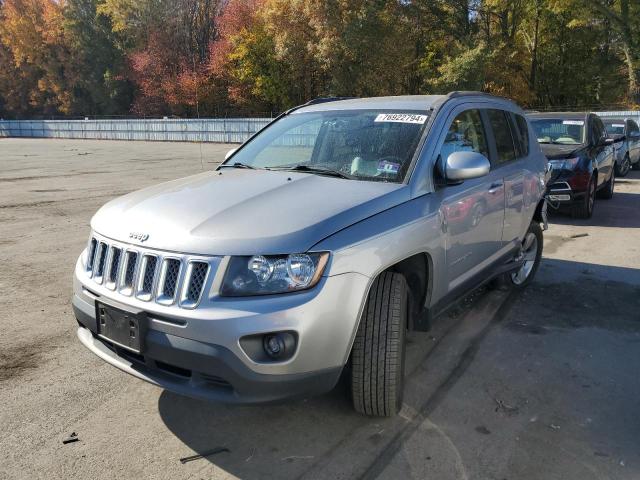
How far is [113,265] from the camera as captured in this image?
2.90 meters

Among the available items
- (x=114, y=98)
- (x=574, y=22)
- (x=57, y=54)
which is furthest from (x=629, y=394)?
(x=57, y=54)

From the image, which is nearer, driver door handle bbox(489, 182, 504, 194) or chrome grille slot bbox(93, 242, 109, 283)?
chrome grille slot bbox(93, 242, 109, 283)

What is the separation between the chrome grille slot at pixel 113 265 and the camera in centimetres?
286

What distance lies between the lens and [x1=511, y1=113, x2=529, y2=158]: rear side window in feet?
16.2

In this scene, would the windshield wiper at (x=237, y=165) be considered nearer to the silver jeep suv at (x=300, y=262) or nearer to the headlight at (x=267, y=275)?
the silver jeep suv at (x=300, y=262)

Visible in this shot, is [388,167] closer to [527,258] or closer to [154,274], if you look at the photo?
[154,274]

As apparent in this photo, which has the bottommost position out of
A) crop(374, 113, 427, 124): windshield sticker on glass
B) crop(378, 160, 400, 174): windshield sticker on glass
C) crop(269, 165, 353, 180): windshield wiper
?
crop(269, 165, 353, 180): windshield wiper

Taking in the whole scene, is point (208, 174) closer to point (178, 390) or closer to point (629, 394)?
point (178, 390)

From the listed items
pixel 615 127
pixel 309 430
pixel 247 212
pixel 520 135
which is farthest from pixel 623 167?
pixel 247 212

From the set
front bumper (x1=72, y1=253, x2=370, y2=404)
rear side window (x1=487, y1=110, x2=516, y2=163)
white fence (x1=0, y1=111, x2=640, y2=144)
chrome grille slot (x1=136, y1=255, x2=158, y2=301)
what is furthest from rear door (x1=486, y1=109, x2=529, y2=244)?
white fence (x1=0, y1=111, x2=640, y2=144)

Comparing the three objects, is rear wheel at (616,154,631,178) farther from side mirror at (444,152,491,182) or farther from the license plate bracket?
the license plate bracket

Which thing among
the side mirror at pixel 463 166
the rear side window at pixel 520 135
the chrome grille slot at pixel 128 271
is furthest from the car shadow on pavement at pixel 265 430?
the rear side window at pixel 520 135

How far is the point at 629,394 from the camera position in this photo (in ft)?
11.1

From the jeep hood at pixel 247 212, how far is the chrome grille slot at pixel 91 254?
0.31 ft
